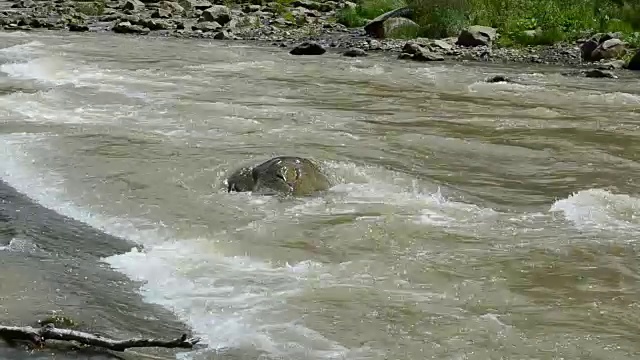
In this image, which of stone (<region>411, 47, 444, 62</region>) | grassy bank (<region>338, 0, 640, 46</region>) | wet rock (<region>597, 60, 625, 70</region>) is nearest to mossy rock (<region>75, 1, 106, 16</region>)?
grassy bank (<region>338, 0, 640, 46</region>)

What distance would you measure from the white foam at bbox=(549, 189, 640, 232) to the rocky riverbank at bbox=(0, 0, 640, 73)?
9712 millimetres

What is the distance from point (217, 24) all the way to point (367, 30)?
5.64 meters

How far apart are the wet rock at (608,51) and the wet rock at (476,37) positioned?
3313mm

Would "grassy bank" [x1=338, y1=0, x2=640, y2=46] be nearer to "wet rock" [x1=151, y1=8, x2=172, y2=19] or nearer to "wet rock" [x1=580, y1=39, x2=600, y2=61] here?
"wet rock" [x1=580, y1=39, x2=600, y2=61]

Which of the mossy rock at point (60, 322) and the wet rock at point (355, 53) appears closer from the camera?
the mossy rock at point (60, 322)

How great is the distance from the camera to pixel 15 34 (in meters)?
24.9

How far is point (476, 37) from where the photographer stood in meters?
22.2

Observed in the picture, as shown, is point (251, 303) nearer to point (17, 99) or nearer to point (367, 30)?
point (17, 99)

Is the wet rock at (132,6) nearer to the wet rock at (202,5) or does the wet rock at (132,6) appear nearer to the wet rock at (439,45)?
the wet rock at (202,5)

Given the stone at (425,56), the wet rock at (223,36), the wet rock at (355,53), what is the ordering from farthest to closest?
the wet rock at (223,36)
the wet rock at (355,53)
the stone at (425,56)

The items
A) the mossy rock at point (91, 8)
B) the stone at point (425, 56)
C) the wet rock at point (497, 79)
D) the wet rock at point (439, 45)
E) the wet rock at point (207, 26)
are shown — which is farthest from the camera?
the mossy rock at point (91, 8)

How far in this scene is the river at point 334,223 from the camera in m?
4.95

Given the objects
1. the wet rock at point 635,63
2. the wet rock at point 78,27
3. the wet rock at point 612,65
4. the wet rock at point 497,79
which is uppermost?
the wet rock at point 635,63

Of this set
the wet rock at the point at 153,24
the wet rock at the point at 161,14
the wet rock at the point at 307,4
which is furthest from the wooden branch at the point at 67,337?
the wet rock at the point at 307,4
